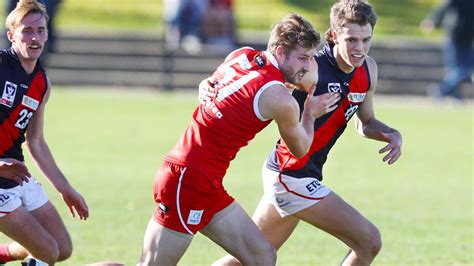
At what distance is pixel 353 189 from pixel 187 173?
705 centimetres

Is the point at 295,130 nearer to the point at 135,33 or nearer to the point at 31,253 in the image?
the point at 31,253

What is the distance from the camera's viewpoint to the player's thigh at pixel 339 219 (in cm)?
775

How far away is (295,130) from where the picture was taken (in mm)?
7043

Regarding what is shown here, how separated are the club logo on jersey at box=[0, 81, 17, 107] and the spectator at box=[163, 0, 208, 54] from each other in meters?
17.1

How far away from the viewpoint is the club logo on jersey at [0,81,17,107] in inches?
304

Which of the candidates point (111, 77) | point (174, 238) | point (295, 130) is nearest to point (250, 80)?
point (295, 130)

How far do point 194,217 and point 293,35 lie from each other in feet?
4.28

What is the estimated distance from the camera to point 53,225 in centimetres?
813

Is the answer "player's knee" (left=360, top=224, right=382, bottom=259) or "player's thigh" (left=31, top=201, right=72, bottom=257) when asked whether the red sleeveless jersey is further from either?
"player's thigh" (left=31, top=201, right=72, bottom=257)

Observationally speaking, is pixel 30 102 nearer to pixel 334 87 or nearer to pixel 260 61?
pixel 260 61

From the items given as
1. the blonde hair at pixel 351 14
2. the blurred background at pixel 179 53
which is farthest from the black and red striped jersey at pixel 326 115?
the blurred background at pixel 179 53

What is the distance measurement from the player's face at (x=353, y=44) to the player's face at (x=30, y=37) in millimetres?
2079

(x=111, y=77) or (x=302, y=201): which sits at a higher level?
(x=302, y=201)

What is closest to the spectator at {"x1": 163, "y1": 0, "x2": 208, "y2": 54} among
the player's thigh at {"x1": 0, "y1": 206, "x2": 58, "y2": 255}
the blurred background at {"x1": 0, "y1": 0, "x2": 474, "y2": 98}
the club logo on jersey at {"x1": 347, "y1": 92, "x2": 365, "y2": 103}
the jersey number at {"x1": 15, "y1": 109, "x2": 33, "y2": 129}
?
the blurred background at {"x1": 0, "y1": 0, "x2": 474, "y2": 98}
